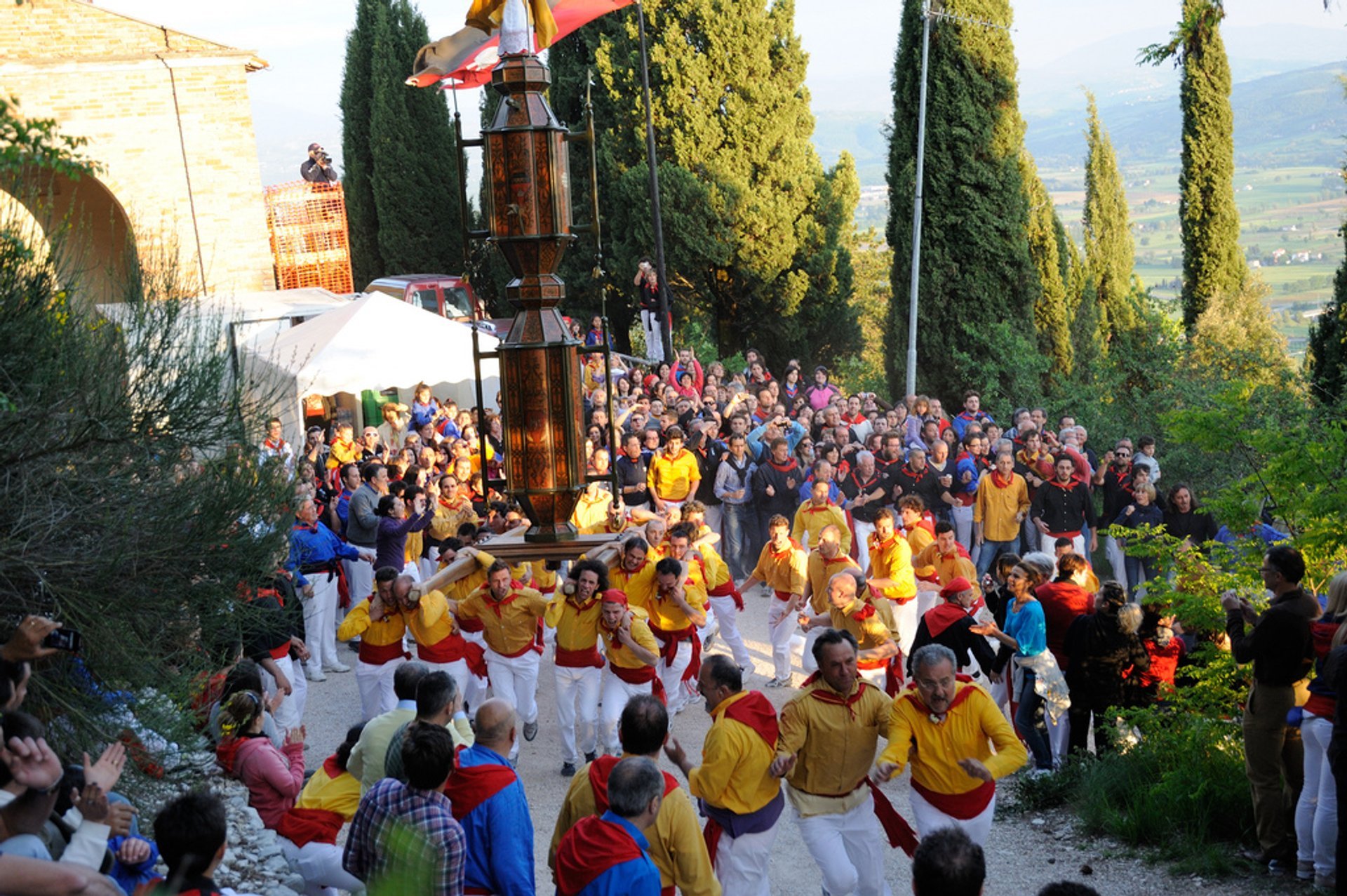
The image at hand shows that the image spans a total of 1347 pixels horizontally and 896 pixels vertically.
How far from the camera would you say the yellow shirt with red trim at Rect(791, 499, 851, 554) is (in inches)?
563

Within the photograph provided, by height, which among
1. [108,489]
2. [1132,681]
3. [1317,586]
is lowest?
[1132,681]

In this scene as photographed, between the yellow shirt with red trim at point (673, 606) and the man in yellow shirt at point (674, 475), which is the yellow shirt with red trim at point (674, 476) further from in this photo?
the yellow shirt with red trim at point (673, 606)

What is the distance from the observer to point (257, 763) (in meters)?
7.46

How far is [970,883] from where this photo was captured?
445cm

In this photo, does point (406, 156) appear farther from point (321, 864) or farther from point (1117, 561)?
point (321, 864)

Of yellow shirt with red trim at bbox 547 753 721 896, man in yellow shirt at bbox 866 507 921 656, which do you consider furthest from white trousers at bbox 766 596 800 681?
yellow shirt with red trim at bbox 547 753 721 896

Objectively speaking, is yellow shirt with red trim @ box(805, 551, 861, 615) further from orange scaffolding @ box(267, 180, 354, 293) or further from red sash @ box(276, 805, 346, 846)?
orange scaffolding @ box(267, 180, 354, 293)

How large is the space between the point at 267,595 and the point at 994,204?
17861 millimetres

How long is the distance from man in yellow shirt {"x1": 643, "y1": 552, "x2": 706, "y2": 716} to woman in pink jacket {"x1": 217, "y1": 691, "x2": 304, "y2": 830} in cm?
399

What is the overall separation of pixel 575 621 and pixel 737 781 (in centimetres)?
367

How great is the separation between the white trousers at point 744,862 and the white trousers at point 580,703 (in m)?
3.47

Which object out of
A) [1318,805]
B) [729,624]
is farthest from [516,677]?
[1318,805]

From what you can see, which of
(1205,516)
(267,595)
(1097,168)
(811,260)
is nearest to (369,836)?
(267,595)

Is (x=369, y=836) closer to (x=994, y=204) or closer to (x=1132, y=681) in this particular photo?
(x=1132, y=681)
